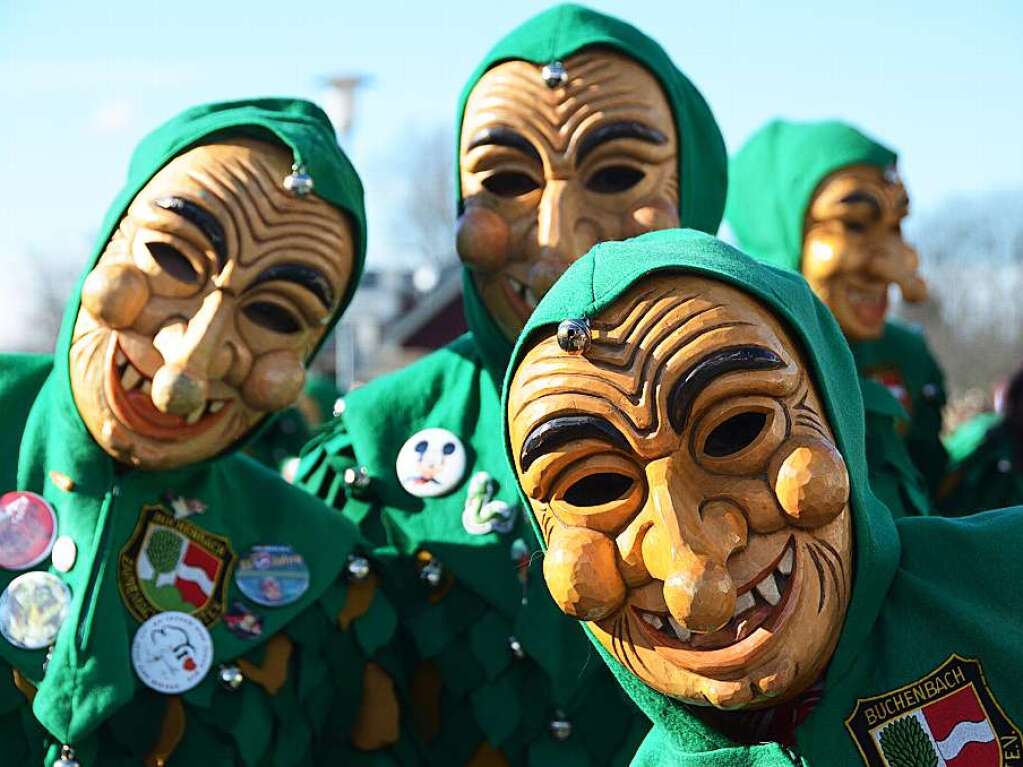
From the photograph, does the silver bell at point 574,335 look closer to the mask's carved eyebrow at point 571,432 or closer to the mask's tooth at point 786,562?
the mask's carved eyebrow at point 571,432

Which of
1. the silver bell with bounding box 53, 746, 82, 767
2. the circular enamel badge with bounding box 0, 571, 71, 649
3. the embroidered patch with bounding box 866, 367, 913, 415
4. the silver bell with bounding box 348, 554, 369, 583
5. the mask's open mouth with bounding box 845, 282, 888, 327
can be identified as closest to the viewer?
the silver bell with bounding box 53, 746, 82, 767

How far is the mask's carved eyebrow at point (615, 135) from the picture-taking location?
12.9ft

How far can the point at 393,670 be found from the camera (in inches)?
155

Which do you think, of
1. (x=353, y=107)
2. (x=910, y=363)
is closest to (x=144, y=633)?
(x=910, y=363)

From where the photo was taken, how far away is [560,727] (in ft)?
12.3

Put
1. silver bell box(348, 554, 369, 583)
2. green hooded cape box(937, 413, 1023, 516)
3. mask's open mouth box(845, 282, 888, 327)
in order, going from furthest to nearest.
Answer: green hooded cape box(937, 413, 1023, 516) < mask's open mouth box(845, 282, 888, 327) < silver bell box(348, 554, 369, 583)

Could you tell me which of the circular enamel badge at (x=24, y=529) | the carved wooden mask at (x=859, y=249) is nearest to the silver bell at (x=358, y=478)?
the circular enamel badge at (x=24, y=529)

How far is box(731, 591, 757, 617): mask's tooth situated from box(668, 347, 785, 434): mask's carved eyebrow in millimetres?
280

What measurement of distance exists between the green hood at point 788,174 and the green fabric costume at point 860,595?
2.57 meters

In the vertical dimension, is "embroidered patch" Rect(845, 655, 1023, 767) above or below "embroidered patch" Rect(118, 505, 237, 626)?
above

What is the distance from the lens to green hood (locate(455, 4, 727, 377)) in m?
4.05

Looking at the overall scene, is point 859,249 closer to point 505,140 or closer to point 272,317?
point 505,140

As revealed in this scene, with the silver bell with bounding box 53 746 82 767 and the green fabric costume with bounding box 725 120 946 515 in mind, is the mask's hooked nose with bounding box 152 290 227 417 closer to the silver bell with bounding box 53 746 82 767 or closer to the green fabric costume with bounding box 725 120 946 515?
the silver bell with bounding box 53 746 82 767

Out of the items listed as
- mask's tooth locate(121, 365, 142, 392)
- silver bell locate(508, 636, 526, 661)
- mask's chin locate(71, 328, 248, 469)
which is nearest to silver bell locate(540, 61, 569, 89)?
mask's chin locate(71, 328, 248, 469)
